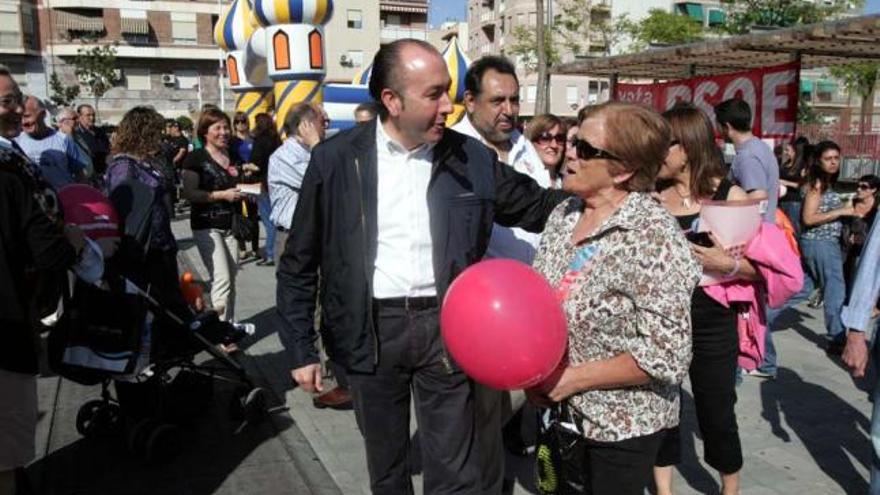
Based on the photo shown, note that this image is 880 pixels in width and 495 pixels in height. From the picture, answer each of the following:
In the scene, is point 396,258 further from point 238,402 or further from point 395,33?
point 395,33

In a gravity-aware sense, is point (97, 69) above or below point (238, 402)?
above

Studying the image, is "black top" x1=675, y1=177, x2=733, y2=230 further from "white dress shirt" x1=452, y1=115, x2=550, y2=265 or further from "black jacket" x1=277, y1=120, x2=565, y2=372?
"black jacket" x1=277, y1=120, x2=565, y2=372

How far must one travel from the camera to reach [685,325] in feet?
6.84

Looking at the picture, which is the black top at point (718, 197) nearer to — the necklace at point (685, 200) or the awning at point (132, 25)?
the necklace at point (685, 200)

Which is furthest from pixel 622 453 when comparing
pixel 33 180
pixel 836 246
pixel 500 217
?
pixel 836 246

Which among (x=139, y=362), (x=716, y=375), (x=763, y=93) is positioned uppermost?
(x=763, y=93)

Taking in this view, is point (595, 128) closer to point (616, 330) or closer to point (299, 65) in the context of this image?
point (616, 330)

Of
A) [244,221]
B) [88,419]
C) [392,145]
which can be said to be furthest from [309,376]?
[244,221]

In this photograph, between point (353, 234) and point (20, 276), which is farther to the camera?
point (20, 276)

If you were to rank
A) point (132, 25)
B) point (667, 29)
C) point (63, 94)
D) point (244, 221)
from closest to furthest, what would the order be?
point (244, 221)
point (667, 29)
point (63, 94)
point (132, 25)

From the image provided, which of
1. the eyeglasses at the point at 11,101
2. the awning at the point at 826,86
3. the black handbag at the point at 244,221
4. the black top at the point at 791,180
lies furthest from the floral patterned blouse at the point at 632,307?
the awning at the point at 826,86

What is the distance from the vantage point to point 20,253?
284cm

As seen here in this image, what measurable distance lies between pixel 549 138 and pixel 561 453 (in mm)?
2410

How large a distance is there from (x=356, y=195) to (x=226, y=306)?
4.05 meters
